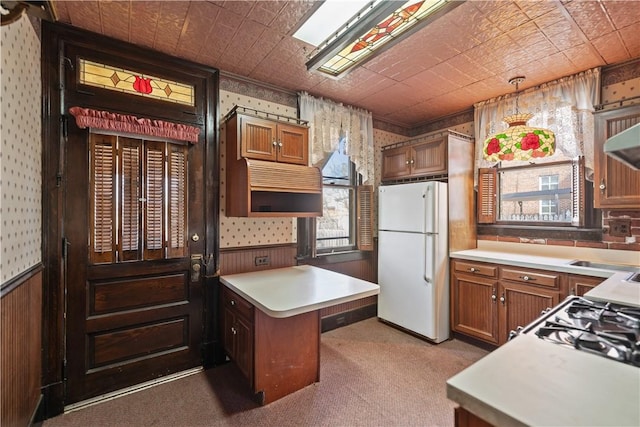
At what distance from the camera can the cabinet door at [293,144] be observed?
271 centimetres

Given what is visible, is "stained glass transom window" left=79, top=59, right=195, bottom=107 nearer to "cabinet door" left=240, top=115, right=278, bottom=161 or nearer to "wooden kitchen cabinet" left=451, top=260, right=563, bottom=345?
"cabinet door" left=240, top=115, right=278, bottom=161

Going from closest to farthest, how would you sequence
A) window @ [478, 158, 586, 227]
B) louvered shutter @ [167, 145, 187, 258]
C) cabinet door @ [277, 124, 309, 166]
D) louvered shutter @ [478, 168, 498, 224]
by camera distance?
1. louvered shutter @ [167, 145, 187, 258]
2. cabinet door @ [277, 124, 309, 166]
3. window @ [478, 158, 586, 227]
4. louvered shutter @ [478, 168, 498, 224]

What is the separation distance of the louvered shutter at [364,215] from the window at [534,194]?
1284 millimetres

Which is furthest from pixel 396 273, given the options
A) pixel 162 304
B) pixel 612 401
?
pixel 612 401

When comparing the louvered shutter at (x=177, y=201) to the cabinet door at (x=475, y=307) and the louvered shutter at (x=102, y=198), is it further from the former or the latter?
the cabinet door at (x=475, y=307)

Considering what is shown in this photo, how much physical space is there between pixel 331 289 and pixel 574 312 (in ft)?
4.52

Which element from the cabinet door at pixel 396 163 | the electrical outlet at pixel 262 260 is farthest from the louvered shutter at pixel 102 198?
the cabinet door at pixel 396 163

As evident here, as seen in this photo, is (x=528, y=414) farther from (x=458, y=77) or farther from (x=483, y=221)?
(x=483, y=221)

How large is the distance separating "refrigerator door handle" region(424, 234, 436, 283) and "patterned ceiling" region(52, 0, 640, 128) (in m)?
1.57

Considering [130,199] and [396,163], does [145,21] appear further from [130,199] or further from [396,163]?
[396,163]

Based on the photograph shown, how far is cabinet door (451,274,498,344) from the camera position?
2883mm

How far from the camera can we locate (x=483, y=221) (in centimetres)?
345

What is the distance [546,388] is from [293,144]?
8.04 feet

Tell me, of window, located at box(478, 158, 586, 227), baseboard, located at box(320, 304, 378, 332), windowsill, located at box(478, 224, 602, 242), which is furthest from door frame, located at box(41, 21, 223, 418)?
windowsill, located at box(478, 224, 602, 242)
